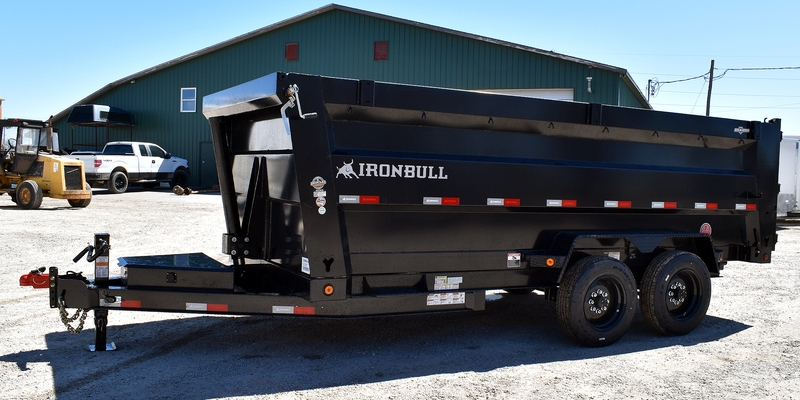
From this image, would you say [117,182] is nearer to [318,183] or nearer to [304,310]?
[304,310]

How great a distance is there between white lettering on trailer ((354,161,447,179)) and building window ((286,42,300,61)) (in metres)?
25.3

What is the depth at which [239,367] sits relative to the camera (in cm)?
539

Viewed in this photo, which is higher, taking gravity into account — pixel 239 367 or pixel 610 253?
pixel 610 253

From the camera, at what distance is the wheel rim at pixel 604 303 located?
6.34 meters

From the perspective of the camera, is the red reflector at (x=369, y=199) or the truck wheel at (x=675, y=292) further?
the truck wheel at (x=675, y=292)

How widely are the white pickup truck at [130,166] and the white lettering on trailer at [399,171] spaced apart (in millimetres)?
21140

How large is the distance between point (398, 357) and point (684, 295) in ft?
10.7

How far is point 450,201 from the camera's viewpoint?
5.75 m

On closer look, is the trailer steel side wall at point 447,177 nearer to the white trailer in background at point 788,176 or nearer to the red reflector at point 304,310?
the red reflector at point 304,310

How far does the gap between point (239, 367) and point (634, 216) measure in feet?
13.4

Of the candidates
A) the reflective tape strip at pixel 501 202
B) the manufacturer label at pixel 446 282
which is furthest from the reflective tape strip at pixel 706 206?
the manufacturer label at pixel 446 282

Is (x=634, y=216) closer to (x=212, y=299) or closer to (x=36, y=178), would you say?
(x=212, y=299)

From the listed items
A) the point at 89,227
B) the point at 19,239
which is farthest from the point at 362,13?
the point at 19,239

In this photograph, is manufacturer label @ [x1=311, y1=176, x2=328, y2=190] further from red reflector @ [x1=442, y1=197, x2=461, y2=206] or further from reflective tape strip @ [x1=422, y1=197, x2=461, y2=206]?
red reflector @ [x1=442, y1=197, x2=461, y2=206]
